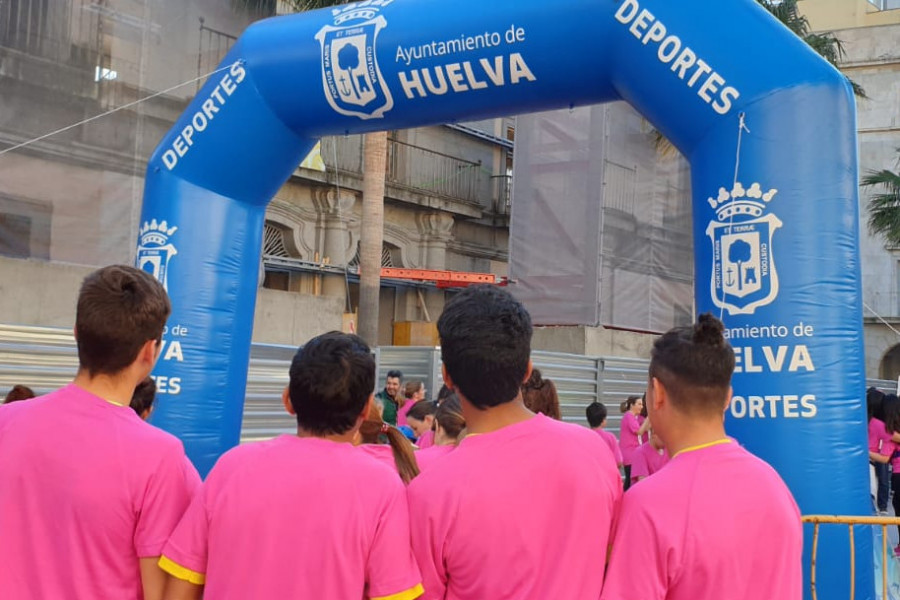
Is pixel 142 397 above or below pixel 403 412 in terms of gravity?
above

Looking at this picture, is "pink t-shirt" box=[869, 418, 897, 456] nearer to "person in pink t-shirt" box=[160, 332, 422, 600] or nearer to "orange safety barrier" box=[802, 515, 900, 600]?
"orange safety barrier" box=[802, 515, 900, 600]

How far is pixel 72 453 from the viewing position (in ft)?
7.73

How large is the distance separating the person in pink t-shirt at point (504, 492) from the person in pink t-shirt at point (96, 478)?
648mm

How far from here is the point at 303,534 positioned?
2252 millimetres

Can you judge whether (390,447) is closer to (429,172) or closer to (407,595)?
(407,595)

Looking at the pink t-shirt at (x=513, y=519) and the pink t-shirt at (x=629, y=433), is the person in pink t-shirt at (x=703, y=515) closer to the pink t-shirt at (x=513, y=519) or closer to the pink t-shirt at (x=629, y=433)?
the pink t-shirt at (x=513, y=519)

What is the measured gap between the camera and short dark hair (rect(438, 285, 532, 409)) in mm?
2355

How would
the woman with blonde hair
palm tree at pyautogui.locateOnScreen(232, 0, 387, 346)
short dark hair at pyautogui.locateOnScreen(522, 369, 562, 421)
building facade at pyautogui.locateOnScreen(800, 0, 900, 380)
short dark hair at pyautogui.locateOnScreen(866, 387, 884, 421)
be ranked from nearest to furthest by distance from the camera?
the woman with blonde hair
short dark hair at pyautogui.locateOnScreen(522, 369, 562, 421)
short dark hair at pyautogui.locateOnScreen(866, 387, 884, 421)
palm tree at pyautogui.locateOnScreen(232, 0, 387, 346)
building facade at pyautogui.locateOnScreen(800, 0, 900, 380)

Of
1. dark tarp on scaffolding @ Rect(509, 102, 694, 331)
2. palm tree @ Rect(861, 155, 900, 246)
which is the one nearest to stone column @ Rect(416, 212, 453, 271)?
dark tarp on scaffolding @ Rect(509, 102, 694, 331)

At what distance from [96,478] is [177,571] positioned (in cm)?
30

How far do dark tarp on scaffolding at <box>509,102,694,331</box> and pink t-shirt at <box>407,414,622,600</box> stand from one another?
14146mm

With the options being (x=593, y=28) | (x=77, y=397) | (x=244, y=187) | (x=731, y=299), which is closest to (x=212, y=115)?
(x=244, y=187)

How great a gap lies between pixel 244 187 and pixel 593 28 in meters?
2.73

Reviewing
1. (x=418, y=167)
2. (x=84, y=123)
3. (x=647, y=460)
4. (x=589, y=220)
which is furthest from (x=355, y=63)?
(x=418, y=167)
